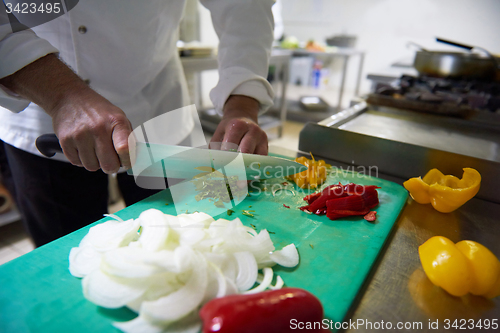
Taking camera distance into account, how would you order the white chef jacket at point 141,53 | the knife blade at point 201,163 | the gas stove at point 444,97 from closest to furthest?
the knife blade at point 201,163
the white chef jacket at point 141,53
the gas stove at point 444,97

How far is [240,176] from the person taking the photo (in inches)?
42.0

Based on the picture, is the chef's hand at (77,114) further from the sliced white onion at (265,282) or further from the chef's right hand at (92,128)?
the sliced white onion at (265,282)

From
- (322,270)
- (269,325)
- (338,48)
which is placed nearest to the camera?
(269,325)

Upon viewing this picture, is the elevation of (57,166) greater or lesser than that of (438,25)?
lesser

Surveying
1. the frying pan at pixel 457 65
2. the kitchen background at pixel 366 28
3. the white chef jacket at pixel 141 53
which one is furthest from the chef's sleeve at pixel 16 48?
the kitchen background at pixel 366 28

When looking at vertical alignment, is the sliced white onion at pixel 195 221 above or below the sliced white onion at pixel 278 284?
above

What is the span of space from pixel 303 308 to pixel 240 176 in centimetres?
59

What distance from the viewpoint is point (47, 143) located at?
2.88 feet

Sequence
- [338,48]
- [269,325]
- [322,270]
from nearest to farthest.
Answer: [269,325]
[322,270]
[338,48]

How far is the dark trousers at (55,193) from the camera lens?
115 centimetres

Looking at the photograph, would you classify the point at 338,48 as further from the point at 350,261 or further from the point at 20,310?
the point at 20,310

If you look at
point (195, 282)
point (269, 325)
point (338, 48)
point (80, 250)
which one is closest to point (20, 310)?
point (80, 250)

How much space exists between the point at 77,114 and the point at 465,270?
0.98 m

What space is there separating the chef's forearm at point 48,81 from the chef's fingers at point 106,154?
0.16 meters
